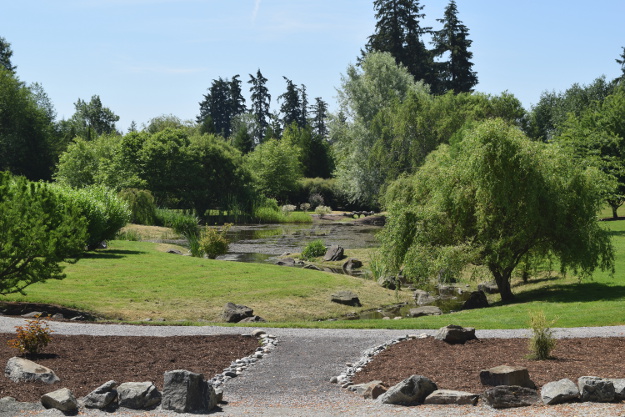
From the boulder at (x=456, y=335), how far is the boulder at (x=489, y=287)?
1376 centimetres

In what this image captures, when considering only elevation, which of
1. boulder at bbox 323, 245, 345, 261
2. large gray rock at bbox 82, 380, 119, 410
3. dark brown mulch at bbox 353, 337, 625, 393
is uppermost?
boulder at bbox 323, 245, 345, 261

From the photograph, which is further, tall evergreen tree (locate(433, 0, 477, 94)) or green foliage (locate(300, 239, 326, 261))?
tall evergreen tree (locate(433, 0, 477, 94))

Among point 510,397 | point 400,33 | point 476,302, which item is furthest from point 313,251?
point 400,33

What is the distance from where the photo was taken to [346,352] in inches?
563

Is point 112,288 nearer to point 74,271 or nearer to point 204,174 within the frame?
point 74,271

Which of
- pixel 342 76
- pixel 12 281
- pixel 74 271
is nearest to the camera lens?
pixel 12 281

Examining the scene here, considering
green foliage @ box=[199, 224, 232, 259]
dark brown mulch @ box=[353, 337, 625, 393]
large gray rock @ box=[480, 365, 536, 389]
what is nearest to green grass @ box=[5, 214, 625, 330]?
dark brown mulch @ box=[353, 337, 625, 393]

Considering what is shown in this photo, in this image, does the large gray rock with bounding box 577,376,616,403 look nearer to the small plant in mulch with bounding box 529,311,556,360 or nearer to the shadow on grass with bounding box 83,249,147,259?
the small plant in mulch with bounding box 529,311,556,360

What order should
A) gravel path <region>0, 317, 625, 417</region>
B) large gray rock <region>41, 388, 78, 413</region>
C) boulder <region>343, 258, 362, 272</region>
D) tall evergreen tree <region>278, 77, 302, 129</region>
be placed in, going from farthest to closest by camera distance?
tall evergreen tree <region>278, 77, 302, 129</region>
boulder <region>343, 258, 362, 272</region>
large gray rock <region>41, 388, 78, 413</region>
gravel path <region>0, 317, 625, 417</region>

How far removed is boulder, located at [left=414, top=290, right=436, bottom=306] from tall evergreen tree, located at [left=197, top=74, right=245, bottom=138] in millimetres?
136623

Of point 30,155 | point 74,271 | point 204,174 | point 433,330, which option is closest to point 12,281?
point 74,271

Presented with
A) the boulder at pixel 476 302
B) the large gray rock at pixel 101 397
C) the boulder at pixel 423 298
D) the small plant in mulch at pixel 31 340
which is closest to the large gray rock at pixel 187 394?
the large gray rock at pixel 101 397

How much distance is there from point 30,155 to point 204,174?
90.2 feet

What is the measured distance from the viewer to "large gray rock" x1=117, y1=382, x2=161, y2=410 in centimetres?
1002
